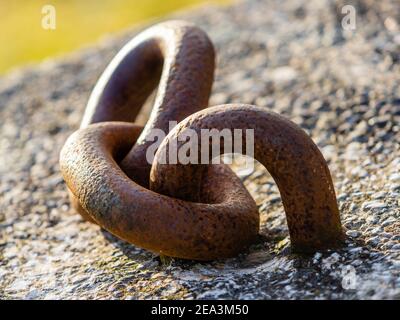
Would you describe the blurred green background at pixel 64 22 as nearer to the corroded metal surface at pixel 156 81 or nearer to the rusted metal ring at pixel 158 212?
the corroded metal surface at pixel 156 81

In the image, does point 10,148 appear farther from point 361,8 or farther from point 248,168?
point 361,8

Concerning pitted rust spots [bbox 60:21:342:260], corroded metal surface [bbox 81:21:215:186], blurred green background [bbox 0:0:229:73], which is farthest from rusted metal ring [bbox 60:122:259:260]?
blurred green background [bbox 0:0:229:73]

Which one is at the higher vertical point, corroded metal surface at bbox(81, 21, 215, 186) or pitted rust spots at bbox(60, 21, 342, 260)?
corroded metal surface at bbox(81, 21, 215, 186)

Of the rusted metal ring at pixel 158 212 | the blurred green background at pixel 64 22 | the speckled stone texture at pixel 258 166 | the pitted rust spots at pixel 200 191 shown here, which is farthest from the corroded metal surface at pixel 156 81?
the blurred green background at pixel 64 22

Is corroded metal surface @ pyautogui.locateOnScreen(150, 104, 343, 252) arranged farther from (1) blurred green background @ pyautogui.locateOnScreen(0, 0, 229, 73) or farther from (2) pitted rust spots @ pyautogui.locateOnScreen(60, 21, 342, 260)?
(1) blurred green background @ pyautogui.locateOnScreen(0, 0, 229, 73)

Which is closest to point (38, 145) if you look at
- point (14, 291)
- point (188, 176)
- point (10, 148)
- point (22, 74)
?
point (10, 148)

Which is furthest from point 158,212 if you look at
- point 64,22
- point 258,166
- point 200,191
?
point 64,22
